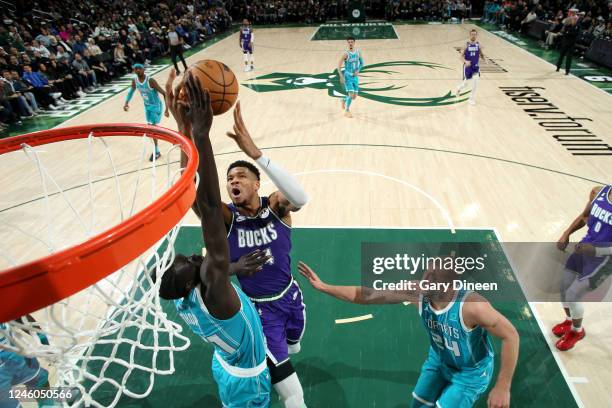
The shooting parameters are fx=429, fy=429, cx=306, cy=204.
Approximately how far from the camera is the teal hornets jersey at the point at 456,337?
2473 millimetres

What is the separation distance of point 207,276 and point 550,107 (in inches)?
406

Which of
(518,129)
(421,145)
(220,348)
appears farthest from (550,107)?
(220,348)

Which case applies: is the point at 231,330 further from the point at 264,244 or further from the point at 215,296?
the point at 264,244

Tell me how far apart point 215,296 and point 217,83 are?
1.53m

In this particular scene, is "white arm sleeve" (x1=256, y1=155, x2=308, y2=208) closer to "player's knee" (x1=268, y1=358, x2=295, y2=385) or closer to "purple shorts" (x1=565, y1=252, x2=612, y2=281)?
"player's knee" (x1=268, y1=358, x2=295, y2=385)

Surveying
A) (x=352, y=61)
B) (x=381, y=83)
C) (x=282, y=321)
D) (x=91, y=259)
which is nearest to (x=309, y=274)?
(x=282, y=321)

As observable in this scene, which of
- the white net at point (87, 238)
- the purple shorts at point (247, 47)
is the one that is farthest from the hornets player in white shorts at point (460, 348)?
the purple shorts at point (247, 47)

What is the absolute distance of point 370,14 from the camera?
82.4ft

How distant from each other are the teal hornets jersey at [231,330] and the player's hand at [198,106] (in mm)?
957

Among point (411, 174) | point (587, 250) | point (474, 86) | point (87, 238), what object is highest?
point (87, 238)

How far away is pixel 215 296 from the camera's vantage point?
219cm

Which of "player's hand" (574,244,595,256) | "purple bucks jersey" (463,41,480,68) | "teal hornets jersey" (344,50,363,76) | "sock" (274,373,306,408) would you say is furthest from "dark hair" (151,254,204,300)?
"purple bucks jersey" (463,41,480,68)

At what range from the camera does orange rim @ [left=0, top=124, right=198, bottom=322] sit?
1.31 meters

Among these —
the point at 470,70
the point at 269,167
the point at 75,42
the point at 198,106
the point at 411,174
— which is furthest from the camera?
the point at 75,42
